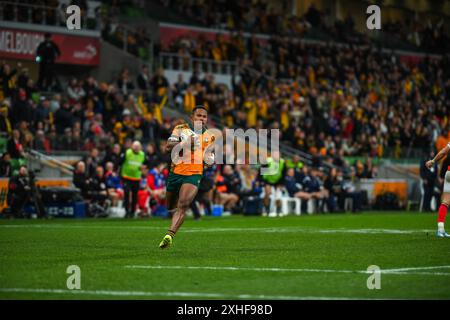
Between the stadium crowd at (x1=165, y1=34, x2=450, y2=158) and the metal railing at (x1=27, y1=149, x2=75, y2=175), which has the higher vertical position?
the stadium crowd at (x1=165, y1=34, x2=450, y2=158)

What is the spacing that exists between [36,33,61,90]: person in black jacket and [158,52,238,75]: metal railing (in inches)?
241

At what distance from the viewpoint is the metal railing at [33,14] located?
32.1 meters

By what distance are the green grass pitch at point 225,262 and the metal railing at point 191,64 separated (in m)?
18.3

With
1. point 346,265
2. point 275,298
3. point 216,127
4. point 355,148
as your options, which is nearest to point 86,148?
point 216,127

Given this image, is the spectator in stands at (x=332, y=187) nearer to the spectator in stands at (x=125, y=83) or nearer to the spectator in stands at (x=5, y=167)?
the spectator in stands at (x=125, y=83)

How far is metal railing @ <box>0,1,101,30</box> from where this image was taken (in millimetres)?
32100

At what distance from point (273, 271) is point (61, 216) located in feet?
50.9

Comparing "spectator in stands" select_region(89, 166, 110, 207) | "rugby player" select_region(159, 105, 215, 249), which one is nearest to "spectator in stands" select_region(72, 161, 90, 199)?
"spectator in stands" select_region(89, 166, 110, 207)

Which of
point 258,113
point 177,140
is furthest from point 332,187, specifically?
point 177,140

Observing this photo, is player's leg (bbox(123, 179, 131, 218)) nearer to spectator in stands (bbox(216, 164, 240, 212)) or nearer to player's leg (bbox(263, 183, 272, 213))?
spectator in stands (bbox(216, 164, 240, 212))

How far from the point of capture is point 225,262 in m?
12.2

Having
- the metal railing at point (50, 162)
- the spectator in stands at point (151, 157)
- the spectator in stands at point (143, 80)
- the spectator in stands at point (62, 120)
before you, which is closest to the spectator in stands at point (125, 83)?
the spectator in stands at point (143, 80)

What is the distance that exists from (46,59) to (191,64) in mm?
8077
